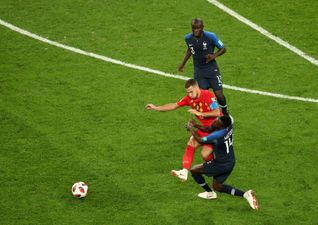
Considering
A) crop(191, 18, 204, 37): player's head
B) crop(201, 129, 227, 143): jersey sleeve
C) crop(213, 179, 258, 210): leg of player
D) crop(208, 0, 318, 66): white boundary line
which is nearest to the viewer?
crop(201, 129, 227, 143): jersey sleeve

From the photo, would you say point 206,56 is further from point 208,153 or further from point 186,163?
point 208,153

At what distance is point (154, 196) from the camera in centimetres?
1244

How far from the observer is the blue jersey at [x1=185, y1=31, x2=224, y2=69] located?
14258 mm

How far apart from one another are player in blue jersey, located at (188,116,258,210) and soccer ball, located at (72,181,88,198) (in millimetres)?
1927

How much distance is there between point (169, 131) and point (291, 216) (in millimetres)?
3867

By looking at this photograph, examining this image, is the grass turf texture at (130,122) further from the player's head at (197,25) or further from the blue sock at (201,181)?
the player's head at (197,25)

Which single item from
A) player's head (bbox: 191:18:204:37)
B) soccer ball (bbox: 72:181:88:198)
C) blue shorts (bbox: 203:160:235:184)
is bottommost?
soccer ball (bbox: 72:181:88:198)

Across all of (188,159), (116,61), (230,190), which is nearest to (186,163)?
(188,159)

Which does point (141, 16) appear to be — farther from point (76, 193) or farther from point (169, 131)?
point (76, 193)

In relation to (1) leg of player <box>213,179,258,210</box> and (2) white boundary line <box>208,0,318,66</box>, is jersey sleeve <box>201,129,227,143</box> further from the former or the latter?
(2) white boundary line <box>208,0,318,66</box>

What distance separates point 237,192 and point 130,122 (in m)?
3.88

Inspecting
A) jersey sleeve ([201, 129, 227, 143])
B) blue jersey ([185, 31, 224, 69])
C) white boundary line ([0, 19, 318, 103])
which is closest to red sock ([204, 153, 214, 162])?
jersey sleeve ([201, 129, 227, 143])

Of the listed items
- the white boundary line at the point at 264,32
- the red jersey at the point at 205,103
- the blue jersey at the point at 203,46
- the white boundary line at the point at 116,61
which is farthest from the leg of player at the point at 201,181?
the white boundary line at the point at 264,32

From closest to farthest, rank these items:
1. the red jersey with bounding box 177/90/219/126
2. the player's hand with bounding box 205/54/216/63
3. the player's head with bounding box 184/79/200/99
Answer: the player's head with bounding box 184/79/200/99, the red jersey with bounding box 177/90/219/126, the player's hand with bounding box 205/54/216/63
